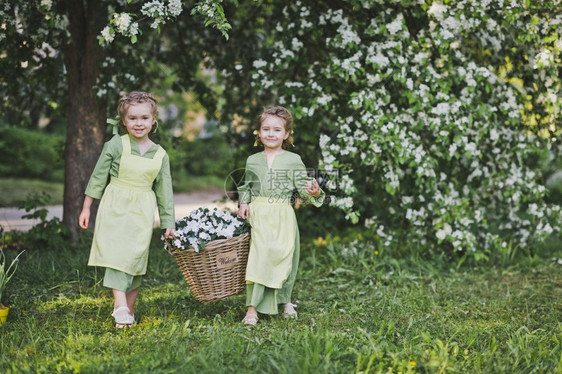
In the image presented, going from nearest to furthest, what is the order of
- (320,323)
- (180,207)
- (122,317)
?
1. (122,317)
2. (320,323)
3. (180,207)

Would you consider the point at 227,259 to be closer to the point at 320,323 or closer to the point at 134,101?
the point at 320,323

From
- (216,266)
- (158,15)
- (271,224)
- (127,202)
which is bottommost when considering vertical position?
(216,266)

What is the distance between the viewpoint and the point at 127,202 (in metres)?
3.55

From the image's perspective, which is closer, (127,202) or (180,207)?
(127,202)

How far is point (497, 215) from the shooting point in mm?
6066

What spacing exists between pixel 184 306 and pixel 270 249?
832 mm

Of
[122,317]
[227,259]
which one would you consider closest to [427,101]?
[227,259]

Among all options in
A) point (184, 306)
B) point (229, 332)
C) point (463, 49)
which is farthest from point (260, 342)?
point (463, 49)

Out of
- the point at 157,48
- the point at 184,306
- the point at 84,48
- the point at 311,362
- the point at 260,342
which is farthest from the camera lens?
the point at 157,48

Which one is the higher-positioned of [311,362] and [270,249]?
[270,249]

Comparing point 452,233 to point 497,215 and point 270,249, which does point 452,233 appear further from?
point 270,249

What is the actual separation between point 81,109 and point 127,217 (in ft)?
8.63

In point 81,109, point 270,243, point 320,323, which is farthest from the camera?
point 81,109

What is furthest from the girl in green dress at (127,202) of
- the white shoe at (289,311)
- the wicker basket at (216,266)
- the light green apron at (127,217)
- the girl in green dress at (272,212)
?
the white shoe at (289,311)
